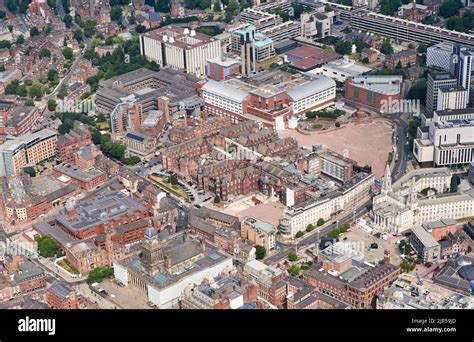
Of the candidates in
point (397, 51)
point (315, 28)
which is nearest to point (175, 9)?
point (315, 28)

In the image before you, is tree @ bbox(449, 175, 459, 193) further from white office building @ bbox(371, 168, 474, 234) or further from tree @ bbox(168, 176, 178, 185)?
tree @ bbox(168, 176, 178, 185)

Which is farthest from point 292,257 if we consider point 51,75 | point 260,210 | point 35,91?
point 51,75

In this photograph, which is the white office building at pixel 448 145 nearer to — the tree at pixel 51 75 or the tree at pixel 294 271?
the tree at pixel 294 271

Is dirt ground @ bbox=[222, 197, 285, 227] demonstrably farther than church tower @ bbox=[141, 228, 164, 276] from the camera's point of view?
Yes

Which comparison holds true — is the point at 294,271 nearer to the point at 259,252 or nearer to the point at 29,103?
the point at 259,252

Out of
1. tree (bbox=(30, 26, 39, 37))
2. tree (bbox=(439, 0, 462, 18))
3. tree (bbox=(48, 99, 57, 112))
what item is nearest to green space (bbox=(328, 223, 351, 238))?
tree (bbox=(48, 99, 57, 112))

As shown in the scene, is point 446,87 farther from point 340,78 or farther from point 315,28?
point 315,28

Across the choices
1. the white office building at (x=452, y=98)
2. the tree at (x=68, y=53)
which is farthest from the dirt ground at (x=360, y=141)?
the tree at (x=68, y=53)
